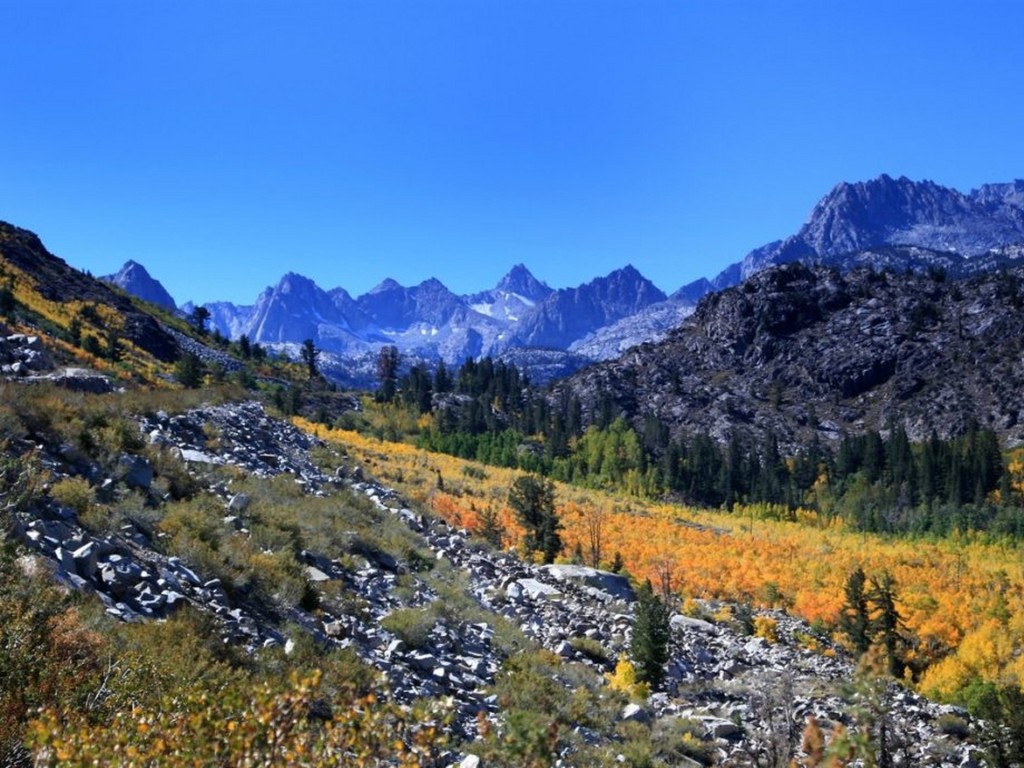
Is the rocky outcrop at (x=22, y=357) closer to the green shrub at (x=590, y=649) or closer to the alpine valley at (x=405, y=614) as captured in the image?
the alpine valley at (x=405, y=614)

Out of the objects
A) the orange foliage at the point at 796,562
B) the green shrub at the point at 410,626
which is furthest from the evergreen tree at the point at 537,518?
the green shrub at the point at 410,626

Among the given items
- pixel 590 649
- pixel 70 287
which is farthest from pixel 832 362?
pixel 590 649

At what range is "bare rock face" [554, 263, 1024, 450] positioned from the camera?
127125mm

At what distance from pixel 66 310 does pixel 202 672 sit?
261 feet

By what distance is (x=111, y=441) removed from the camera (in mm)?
15023

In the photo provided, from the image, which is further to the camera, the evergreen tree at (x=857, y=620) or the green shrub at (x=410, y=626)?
the evergreen tree at (x=857, y=620)

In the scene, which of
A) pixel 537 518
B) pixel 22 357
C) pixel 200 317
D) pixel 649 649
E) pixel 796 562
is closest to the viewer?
pixel 649 649

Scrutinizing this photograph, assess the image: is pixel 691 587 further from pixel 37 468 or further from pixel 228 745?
pixel 228 745

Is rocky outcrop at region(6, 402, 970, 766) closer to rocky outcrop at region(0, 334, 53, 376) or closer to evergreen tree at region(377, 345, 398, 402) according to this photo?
rocky outcrop at region(0, 334, 53, 376)

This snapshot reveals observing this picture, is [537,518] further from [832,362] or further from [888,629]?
[832,362]

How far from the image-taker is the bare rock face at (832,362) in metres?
127

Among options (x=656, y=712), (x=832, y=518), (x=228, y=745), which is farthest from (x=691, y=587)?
(x=832, y=518)

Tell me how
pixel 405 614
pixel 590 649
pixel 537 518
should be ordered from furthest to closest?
pixel 537 518
pixel 590 649
pixel 405 614

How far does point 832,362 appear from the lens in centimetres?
14638
